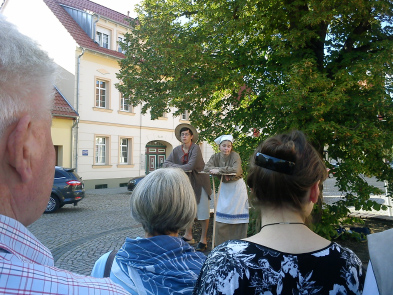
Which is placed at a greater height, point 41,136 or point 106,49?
point 106,49

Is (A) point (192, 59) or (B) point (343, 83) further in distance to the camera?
(A) point (192, 59)

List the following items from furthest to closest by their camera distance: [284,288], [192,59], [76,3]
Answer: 1. [76,3]
2. [192,59]
3. [284,288]

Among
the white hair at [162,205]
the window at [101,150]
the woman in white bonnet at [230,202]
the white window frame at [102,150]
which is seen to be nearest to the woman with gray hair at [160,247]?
the white hair at [162,205]

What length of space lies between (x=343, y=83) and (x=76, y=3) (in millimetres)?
24330

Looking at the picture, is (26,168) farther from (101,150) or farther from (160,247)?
(101,150)

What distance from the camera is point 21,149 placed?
0.79 meters

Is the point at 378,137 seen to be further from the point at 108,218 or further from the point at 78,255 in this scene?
the point at 108,218

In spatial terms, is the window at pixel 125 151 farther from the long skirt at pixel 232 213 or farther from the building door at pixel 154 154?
the long skirt at pixel 232 213

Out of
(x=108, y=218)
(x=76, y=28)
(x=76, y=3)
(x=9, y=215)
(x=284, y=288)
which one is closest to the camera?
(x=9, y=215)

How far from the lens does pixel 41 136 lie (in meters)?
0.88

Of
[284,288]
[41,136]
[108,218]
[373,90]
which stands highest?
[373,90]

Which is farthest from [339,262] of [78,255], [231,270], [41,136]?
[78,255]

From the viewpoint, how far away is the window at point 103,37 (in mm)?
23984

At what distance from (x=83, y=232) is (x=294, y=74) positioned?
246 inches
